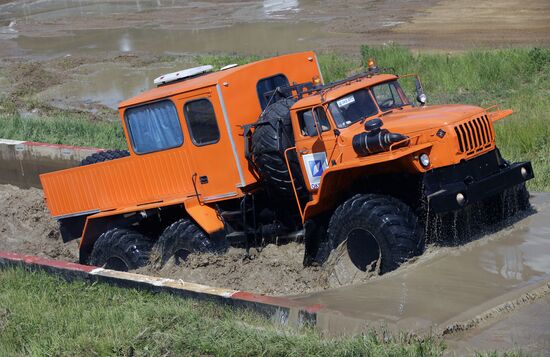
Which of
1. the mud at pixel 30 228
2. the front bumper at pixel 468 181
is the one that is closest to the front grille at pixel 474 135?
the front bumper at pixel 468 181

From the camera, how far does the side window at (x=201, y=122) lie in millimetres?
11547

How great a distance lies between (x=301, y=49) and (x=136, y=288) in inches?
823

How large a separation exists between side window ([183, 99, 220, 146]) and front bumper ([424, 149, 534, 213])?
3.16 metres

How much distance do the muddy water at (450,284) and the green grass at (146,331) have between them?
0.59 m

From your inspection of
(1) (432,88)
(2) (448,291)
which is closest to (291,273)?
(2) (448,291)

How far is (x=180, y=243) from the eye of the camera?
12.1 meters

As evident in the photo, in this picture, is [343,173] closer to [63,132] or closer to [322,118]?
[322,118]

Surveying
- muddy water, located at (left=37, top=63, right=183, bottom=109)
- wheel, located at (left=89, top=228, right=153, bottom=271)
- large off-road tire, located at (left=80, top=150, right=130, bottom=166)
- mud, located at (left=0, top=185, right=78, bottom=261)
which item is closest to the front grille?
wheel, located at (left=89, top=228, right=153, bottom=271)

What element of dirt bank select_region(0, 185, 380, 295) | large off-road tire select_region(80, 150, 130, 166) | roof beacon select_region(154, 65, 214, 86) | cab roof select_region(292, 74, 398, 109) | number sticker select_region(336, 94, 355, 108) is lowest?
dirt bank select_region(0, 185, 380, 295)

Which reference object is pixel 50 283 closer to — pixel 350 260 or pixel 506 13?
pixel 350 260

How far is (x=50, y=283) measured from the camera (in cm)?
1094

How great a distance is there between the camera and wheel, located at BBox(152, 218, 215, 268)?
11922 mm

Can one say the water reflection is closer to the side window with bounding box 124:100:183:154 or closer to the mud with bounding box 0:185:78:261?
the mud with bounding box 0:185:78:261

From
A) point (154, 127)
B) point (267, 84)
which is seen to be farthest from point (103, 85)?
point (267, 84)
